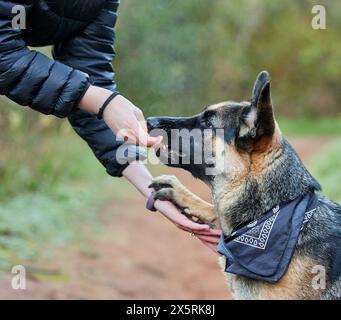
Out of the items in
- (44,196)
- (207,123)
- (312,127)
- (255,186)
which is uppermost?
(207,123)

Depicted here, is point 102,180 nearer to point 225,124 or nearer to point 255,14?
point 225,124

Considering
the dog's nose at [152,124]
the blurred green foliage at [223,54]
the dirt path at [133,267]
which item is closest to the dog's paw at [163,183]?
the dog's nose at [152,124]

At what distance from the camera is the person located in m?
3.71

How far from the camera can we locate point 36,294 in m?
6.29

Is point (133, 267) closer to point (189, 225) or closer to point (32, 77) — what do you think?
point (189, 225)

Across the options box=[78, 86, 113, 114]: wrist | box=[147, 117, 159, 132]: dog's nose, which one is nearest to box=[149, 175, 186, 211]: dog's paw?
box=[147, 117, 159, 132]: dog's nose

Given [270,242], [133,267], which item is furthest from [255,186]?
→ [133,267]

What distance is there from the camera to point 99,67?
454 cm

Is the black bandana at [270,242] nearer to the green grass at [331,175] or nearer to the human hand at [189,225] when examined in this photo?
the human hand at [189,225]

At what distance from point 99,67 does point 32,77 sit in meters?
0.88

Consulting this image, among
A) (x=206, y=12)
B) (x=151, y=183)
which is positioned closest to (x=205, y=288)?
(x=151, y=183)

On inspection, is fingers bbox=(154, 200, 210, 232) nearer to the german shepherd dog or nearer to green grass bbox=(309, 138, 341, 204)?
the german shepherd dog

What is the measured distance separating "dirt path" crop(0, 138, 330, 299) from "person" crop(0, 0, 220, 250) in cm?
203

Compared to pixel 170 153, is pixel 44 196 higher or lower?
→ lower
